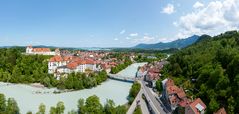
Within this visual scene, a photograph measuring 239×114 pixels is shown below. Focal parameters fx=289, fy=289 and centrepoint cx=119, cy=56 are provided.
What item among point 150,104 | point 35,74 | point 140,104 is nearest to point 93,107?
point 140,104

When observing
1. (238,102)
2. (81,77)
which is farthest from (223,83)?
(81,77)

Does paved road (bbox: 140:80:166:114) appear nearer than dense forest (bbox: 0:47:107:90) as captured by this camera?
Yes

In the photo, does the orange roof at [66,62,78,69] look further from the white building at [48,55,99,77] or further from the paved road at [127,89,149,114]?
the paved road at [127,89,149,114]

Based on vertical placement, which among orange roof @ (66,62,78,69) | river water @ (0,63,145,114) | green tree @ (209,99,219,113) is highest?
orange roof @ (66,62,78,69)

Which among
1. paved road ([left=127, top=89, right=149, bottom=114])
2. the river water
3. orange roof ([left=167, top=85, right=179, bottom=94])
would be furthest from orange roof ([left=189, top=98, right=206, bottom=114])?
the river water

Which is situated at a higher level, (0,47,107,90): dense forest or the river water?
(0,47,107,90): dense forest

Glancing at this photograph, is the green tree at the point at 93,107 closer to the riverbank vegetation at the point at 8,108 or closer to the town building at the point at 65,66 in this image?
the riverbank vegetation at the point at 8,108

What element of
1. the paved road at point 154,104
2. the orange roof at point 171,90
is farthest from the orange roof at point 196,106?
the orange roof at point 171,90
